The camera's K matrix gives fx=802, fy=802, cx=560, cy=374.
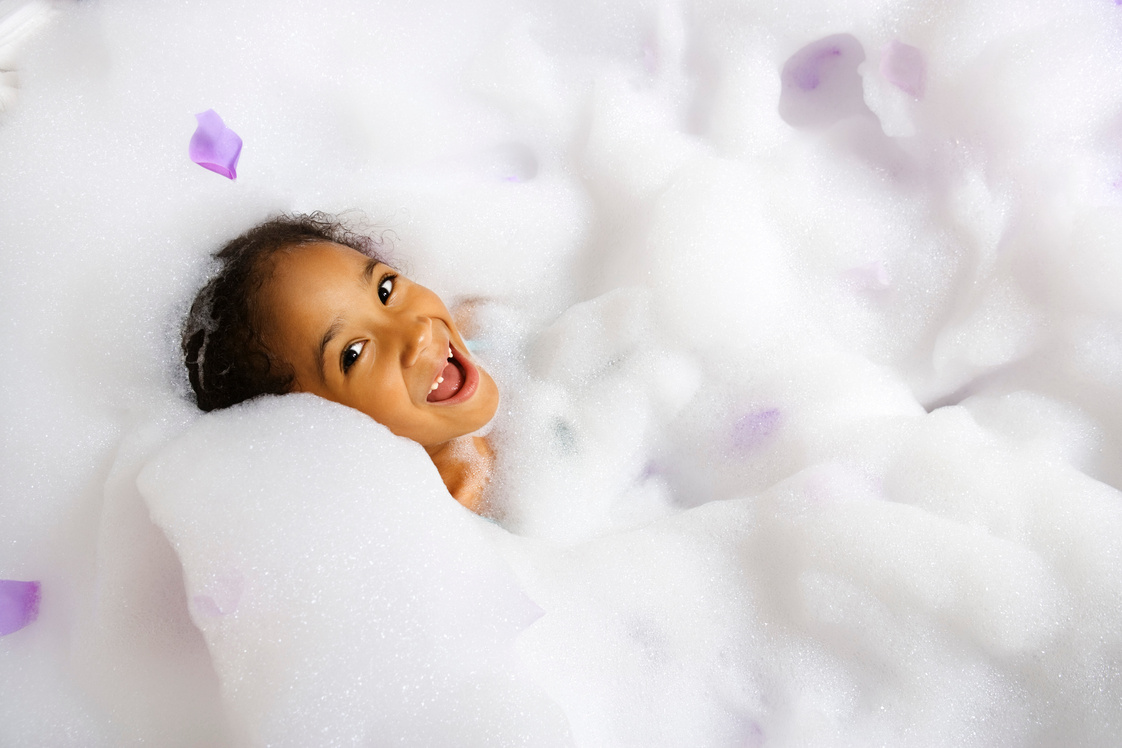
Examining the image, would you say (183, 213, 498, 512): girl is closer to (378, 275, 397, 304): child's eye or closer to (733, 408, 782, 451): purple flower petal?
(378, 275, 397, 304): child's eye

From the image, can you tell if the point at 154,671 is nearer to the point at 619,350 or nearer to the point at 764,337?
the point at 619,350

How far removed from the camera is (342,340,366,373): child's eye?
99 cm

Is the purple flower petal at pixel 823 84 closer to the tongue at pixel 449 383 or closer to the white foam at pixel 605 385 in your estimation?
the white foam at pixel 605 385

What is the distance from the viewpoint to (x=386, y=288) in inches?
41.8

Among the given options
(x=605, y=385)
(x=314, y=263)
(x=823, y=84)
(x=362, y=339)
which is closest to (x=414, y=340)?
(x=362, y=339)

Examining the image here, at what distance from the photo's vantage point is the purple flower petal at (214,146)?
1.15m

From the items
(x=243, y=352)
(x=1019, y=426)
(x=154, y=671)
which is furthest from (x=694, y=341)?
(x=154, y=671)

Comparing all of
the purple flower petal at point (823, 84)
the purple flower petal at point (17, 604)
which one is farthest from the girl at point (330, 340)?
the purple flower petal at point (823, 84)

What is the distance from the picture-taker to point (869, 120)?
1.22m

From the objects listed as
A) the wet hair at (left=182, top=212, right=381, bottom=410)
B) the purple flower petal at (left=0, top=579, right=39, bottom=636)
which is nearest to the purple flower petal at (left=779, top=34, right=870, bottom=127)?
the wet hair at (left=182, top=212, right=381, bottom=410)

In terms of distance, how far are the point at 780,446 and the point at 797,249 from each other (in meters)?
0.31

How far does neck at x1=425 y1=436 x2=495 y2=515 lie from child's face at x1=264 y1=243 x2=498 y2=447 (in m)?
0.13

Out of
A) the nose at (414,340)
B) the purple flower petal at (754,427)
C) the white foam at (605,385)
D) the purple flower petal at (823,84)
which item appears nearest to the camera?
the white foam at (605,385)

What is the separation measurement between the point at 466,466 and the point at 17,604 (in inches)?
22.1
